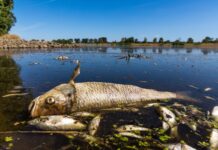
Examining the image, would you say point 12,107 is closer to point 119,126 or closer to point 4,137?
point 4,137

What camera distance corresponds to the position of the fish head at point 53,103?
7309 millimetres

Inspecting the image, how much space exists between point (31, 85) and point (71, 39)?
11924cm

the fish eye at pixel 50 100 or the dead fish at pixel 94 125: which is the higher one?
the fish eye at pixel 50 100

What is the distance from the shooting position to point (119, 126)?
22.5 feet

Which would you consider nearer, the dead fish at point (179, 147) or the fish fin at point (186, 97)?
the dead fish at point (179, 147)

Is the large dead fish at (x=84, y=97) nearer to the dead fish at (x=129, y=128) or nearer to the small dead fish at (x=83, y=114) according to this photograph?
the small dead fish at (x=83, y=114)

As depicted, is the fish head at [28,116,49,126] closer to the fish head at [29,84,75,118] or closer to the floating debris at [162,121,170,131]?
the fish head at [29,84,75,118]

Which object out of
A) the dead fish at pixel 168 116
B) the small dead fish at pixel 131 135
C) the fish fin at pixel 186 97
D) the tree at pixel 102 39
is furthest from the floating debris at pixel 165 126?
the tree at pixel 102 39

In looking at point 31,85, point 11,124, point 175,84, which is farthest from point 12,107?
point 175,84

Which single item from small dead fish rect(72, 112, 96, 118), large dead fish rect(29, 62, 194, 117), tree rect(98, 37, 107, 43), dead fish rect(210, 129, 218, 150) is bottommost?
dead fish rect(210, 129, 218, 150)

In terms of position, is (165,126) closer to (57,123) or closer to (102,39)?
(57,123)

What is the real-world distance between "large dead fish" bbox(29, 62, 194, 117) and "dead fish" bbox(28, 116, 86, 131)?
1.86 ft

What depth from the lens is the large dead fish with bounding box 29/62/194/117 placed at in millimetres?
7387

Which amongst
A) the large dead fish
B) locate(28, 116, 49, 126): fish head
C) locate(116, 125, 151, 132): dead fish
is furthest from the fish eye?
locate(116, 125, 151, 132): dead fish
